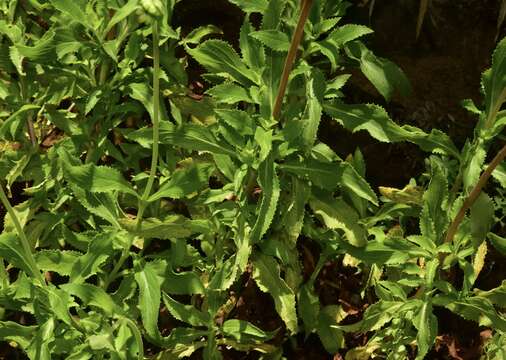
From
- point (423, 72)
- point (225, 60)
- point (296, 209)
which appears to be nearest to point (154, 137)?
point (225, 60)

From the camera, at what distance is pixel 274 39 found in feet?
8.19

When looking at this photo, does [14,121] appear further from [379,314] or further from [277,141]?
[379,314]

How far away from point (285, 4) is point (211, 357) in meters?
1.34

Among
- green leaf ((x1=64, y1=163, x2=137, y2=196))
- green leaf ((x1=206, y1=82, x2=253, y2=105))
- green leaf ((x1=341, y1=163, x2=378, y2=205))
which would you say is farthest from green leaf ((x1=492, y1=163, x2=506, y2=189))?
green leaf ((x1=64, y1=163, x2=137, y2=196))

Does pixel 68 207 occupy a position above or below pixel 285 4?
below

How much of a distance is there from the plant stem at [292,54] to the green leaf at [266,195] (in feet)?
0.57

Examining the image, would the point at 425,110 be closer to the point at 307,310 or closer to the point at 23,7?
the point at 307,310

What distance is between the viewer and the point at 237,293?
3.20m

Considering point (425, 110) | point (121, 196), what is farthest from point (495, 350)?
point (121, 196)

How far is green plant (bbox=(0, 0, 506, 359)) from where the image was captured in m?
2.52

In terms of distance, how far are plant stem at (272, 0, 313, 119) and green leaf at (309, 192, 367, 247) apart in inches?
16.9

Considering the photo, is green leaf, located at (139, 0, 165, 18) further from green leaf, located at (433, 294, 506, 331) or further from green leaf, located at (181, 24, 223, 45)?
green leaf, located at (433, 294, 506, 331)

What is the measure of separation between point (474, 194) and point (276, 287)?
0.79 meters

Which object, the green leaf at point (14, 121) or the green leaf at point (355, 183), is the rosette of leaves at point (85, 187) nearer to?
the green leaf at point (14, 121)
